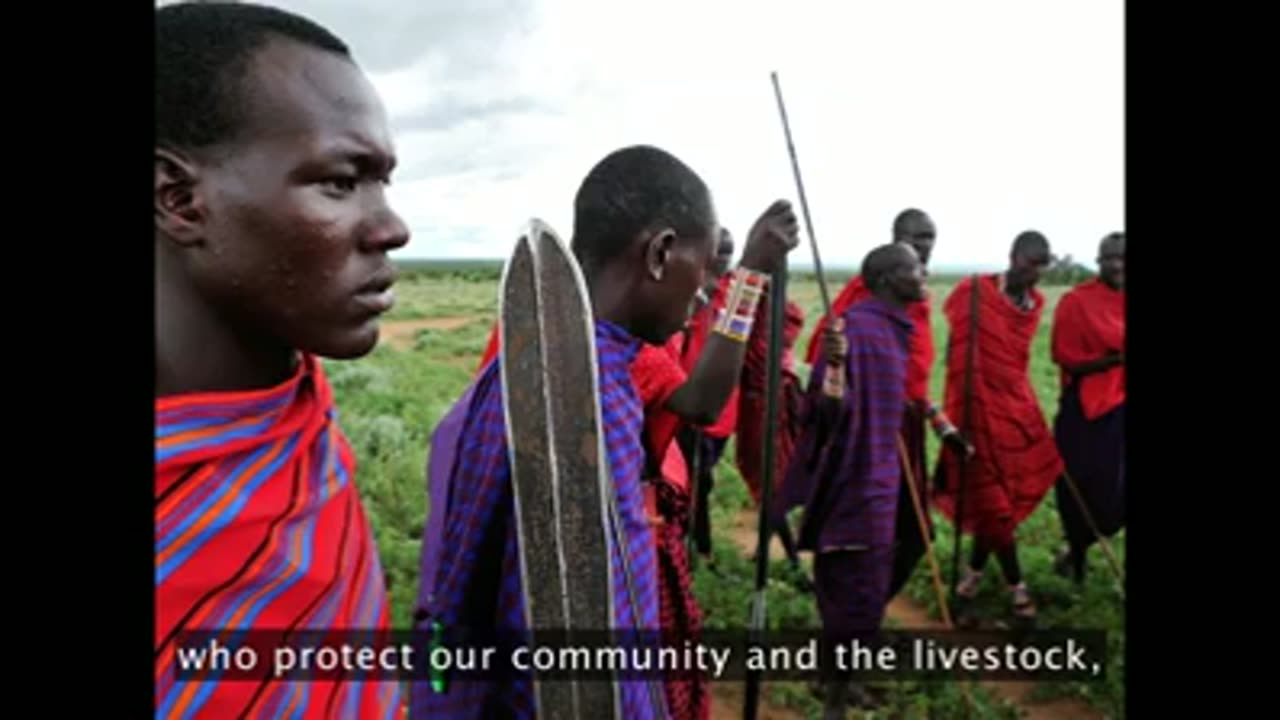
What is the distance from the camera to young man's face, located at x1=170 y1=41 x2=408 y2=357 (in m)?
1.00

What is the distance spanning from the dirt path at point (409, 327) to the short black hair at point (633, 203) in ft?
76.9

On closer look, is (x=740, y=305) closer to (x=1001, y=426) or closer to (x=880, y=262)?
(x=880, y=262)

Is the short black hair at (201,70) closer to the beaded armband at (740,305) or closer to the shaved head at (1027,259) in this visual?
the beaded armband at (740,305)

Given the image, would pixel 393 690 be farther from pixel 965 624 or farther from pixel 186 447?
pixel 965 624

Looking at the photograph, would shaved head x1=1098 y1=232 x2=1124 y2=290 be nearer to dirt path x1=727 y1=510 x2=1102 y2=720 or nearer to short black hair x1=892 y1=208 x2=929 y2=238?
short black hair x1=892 y1=208 x2=929 y2=238

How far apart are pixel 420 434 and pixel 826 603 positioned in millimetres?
8249

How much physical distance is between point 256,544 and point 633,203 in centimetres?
108

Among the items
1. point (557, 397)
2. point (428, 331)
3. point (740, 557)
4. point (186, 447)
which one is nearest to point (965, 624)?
point (740, 557)

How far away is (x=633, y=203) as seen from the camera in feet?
6.03

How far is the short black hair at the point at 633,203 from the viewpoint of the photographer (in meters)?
1.84

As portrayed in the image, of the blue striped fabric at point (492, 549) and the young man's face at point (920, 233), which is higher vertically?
the young man's face at point (920, 233)

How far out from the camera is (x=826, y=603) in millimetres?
3885

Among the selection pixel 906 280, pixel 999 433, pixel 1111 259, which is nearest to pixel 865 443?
pixel 906 280

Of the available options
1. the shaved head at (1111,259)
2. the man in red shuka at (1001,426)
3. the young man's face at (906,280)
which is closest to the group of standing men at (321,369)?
the young man's face at (906,280)
